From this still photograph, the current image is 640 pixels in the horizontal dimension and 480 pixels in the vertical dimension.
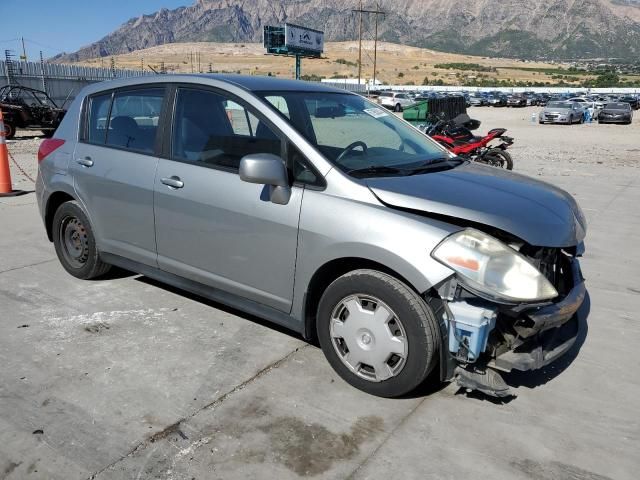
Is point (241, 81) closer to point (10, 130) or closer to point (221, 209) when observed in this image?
point (221, 209)

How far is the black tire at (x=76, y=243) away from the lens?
477 cm

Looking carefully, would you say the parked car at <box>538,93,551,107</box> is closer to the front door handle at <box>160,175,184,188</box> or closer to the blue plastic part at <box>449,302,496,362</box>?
the front door handle at <box>160,175,184,188</box>

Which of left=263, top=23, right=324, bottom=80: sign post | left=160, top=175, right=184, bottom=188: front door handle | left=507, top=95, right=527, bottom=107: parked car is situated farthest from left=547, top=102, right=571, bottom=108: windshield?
left=160, top=175, right=184, bottom=188: front door handle

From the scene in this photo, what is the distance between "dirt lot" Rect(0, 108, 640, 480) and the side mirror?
3.80 feet

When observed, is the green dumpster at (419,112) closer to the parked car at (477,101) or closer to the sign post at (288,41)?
the sign post at (288,41)

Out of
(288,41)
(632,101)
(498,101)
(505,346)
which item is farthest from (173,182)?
(632,101)

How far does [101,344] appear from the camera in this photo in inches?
151

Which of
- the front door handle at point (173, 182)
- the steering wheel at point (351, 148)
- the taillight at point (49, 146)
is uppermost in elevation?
the steering wheel at point (351, 148)

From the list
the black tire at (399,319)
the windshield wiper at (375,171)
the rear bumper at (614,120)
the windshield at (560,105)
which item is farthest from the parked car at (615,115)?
the black tire at (399,319)

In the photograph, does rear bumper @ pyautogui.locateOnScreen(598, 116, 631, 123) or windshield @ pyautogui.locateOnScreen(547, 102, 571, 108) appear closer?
rear bumper @ pyautogui.locateOnScreen(598, 116, 631, 123)

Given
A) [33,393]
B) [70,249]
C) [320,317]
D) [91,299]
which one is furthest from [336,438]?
[70,249]

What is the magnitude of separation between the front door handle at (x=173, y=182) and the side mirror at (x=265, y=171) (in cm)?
72

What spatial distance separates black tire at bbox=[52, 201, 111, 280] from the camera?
15.6ft

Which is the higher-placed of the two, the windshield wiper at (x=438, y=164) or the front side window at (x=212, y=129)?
the front side window at (x=212, y=129)
